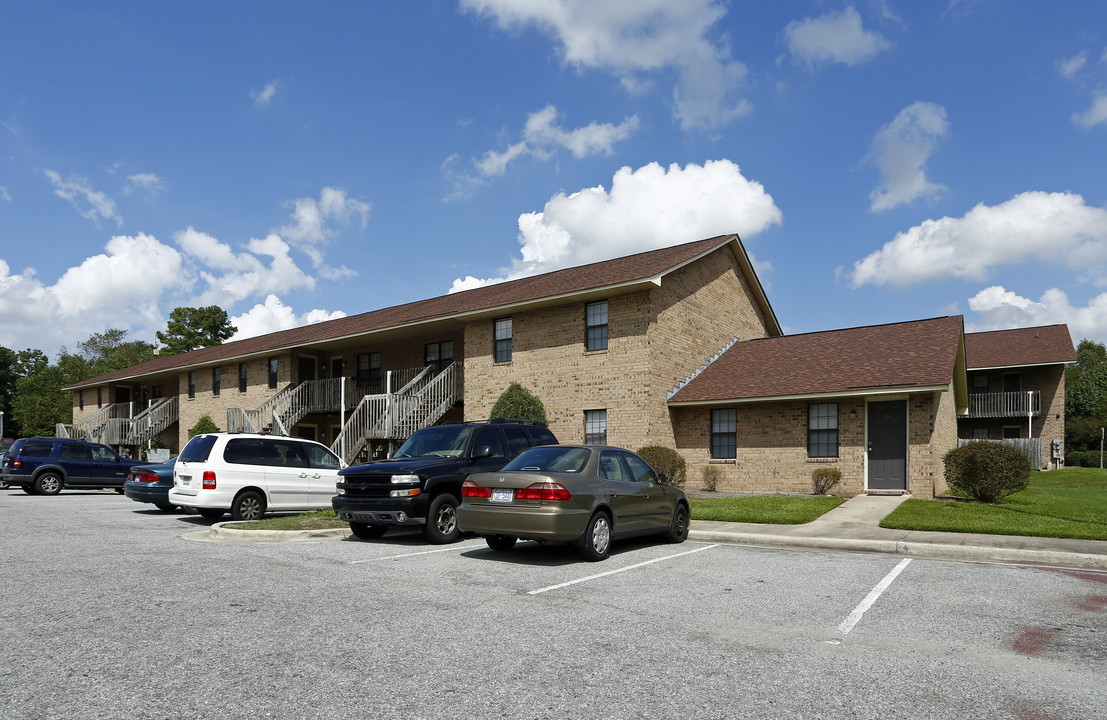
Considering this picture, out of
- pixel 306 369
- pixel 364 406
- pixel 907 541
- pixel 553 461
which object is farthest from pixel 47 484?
pixel 907 541

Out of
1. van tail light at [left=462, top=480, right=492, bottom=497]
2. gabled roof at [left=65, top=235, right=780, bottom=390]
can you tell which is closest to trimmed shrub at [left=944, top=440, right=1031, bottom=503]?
gabled roof at [left=65, top=235, right=780, bottom=390]

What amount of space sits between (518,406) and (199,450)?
31.7 ft

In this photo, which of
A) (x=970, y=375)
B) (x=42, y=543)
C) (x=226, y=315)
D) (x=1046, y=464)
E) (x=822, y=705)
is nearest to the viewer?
(x=822, y=705)

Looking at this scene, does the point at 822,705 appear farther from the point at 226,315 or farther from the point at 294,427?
the point at 226,315

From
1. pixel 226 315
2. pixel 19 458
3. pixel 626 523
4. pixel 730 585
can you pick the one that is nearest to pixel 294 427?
A: pixel 19 458

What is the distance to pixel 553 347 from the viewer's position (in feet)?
75.1

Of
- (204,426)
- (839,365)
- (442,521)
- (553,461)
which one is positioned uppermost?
(839,365)

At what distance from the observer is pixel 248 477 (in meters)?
14.2

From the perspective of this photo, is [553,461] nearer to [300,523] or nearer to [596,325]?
[300,523]

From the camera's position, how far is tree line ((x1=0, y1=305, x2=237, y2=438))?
6444 cm

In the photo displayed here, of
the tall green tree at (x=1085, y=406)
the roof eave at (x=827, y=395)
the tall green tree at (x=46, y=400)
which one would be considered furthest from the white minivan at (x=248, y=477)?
the tall green tree at (x=46, y=400)

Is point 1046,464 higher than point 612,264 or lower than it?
lower

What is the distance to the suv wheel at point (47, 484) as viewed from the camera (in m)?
22.4

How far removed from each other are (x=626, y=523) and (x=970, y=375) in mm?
37665
